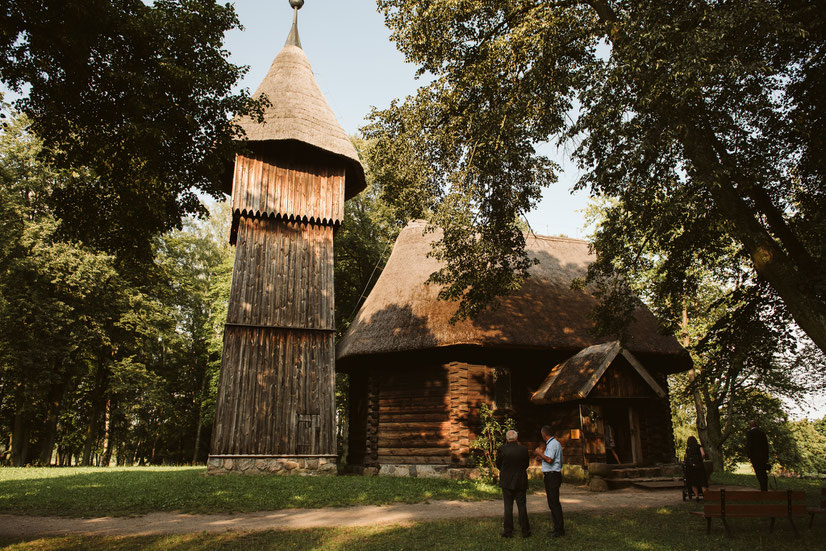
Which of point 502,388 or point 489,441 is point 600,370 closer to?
point 502,388

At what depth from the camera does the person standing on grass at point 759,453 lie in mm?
12094

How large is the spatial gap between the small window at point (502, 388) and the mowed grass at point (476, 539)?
8.46m

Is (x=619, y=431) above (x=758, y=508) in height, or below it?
above

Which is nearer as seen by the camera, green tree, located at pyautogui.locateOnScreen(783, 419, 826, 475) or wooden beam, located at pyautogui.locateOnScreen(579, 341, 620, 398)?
wooden beam, located at pyautogui.locateOnScreen(579, 341, 620, 398)

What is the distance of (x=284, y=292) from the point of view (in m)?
17.8

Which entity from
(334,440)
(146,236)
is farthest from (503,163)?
(334,440)

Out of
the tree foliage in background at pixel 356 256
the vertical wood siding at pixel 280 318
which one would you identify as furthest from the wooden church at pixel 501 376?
the tree foliage in background at pixel 356 256

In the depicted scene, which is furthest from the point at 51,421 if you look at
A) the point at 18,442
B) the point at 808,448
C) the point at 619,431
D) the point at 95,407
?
the point at 808,448

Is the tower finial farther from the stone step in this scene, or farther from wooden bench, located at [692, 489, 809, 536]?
wooden bench, located at [692, 489, 809, 536]

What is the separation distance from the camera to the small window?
1777 centimetres

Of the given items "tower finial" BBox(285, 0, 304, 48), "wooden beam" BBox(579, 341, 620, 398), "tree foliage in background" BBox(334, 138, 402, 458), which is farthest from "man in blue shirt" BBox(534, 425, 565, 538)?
"tree foliage in background" BBox(334, 138, 402, 458)

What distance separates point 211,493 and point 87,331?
18051 mm

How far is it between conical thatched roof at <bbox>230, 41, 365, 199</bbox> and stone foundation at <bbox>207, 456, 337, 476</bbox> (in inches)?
412

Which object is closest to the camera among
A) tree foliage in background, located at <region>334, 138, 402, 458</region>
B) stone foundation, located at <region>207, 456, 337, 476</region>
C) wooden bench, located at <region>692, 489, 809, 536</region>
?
wooden bench, located at <region>692, 489, 809, 536</region>
